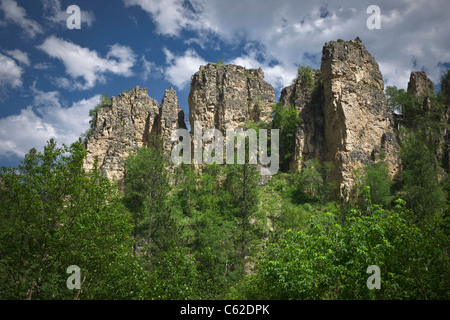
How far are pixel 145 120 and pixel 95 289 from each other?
48238 millimetres

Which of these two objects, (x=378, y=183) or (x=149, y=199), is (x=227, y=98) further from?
(x=378, y=183)

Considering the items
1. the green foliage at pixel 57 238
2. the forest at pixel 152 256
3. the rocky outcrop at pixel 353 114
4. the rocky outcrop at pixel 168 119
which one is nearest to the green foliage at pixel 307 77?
the rocky outcrop at pixel 353 114

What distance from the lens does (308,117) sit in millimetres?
51812

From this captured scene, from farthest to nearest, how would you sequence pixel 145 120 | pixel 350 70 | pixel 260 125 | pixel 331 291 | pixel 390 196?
1. pixel 145 120
2. pixel 260 125
3. pixel 350 70
4. pixel 390 196
5. pixel 331 291

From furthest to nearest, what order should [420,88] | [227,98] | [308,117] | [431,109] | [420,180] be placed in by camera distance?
[227,98] < [420,88] < [308,117] < [431,109] < [420,180]

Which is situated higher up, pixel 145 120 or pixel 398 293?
pixel 145 120

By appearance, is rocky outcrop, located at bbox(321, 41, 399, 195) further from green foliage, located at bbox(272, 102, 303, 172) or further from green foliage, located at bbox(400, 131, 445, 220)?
green foliage, located at bbox(272, 102, 303, 172)

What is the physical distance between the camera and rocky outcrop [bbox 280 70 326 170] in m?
49.0

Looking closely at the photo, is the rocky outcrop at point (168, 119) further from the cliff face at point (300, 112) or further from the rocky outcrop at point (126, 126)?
the cliff face at point (300, 112)

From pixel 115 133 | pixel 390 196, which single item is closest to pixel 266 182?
pixel 390 196

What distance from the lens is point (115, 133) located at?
2119 inches

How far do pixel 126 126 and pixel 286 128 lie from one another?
93.1 feet

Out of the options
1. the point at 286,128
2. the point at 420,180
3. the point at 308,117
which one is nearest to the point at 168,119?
the point at 286,128
